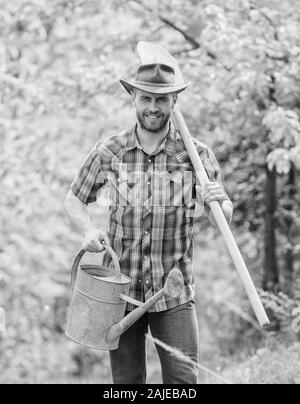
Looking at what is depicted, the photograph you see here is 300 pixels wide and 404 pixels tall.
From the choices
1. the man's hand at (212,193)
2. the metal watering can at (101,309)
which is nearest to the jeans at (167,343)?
the metal watering can at (101,309)

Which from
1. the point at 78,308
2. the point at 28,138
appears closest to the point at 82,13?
the point at 28,138

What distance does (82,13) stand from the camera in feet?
18.3

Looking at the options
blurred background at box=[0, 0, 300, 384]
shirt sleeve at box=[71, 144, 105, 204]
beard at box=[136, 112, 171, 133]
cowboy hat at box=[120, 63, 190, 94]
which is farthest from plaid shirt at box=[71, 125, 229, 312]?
blurred background at box=[0, 0, 300, 384]

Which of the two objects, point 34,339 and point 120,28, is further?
point 34,339

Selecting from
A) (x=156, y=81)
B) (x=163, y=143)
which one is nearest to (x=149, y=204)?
(x=163, y=143)

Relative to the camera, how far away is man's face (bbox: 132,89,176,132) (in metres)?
2.87

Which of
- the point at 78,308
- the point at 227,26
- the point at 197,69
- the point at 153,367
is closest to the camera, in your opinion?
the point at 78,308

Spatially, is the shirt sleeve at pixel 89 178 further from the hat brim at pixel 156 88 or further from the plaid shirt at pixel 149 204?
the hat brim at pixel 156 88

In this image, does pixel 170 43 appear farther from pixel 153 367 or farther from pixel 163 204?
pixel 153 367

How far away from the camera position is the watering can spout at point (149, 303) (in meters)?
2.72

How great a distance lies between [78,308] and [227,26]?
247cm

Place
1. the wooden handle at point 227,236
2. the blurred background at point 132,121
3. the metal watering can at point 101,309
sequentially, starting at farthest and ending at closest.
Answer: the blurred background at point 132,121 < the metal watering can at point 101,309 < the wooden handle at point 227,236

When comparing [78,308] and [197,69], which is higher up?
[197,69]

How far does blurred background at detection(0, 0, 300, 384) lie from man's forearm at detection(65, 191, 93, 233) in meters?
0.65
